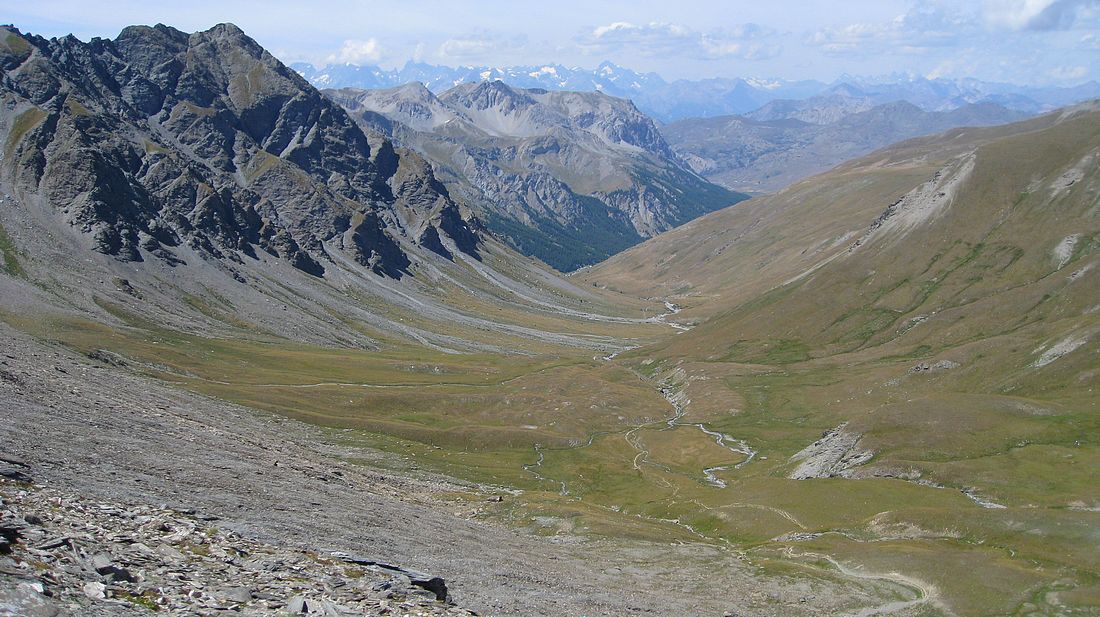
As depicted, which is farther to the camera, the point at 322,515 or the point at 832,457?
the point at 832,457

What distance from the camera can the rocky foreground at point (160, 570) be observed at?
31016 millimetres

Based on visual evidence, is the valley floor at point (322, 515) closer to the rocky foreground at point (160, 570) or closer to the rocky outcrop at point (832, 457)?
the rocky foreground at point (160, 570)

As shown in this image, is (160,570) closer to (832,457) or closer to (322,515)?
(322,515)

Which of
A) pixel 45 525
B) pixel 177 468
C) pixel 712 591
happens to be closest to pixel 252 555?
pixel 45 525

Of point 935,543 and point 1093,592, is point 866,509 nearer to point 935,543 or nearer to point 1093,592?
point 935,543

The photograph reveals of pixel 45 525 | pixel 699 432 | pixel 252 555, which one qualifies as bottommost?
pixel 699 432

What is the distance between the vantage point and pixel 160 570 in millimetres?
36281

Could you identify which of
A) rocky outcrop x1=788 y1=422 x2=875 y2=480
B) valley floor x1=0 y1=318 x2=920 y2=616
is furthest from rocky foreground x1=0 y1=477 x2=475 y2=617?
rocky outcrop x1=788 y1=422 x2=875 y2=480

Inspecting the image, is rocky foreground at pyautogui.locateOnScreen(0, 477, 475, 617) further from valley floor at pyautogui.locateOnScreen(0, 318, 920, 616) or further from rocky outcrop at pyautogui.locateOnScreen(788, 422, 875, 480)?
rocky outcrop at pyautogui.locateOnScreen(788, 422, 875, 480)

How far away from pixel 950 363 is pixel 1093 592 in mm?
133356

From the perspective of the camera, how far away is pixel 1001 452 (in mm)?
124625

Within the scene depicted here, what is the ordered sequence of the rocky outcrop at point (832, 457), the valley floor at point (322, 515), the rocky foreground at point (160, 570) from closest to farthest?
1. the rocky foreground at point (160, 570)
2. the valley floor at point (322, 515)
3. the rocky outcrop at point (832, 457)

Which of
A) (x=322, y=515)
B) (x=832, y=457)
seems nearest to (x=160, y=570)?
(x=322, y=515)

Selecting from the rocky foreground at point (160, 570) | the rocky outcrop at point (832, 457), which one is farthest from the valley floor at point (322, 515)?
the rocky outcrop at point (832, 457)
